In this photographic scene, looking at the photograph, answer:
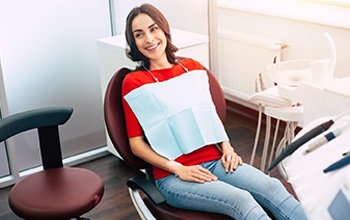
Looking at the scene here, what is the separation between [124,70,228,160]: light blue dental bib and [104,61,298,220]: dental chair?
65mm

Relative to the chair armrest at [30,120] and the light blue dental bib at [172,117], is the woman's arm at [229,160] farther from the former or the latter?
the chair armrest at [30,120]

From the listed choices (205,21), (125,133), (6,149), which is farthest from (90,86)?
(125,133)

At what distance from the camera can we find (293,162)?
99 centimetres

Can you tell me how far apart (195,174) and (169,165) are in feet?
0.32

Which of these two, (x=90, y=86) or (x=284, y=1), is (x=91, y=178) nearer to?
(x=90, y=86)

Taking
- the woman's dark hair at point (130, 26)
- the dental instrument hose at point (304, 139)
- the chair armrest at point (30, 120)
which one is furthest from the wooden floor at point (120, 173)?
the dental instrument hose at point (304, 139)

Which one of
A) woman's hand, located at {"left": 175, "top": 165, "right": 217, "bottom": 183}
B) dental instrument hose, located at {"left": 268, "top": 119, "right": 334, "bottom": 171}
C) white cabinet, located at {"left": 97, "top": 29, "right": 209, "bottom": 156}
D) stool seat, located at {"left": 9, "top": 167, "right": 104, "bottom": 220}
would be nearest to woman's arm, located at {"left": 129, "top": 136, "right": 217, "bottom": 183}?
woman's hand, located at {"left": 175, "top": 165, "right": 217, "bottom": 183}

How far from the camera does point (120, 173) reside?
2.91 metres

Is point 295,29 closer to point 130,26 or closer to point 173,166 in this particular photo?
point 130,26

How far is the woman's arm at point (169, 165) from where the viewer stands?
5.78 ft

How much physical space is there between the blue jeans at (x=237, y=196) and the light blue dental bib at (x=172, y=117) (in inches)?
4.7

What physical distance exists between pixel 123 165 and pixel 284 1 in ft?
4.42

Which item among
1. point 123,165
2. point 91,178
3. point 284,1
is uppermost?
point 284,1

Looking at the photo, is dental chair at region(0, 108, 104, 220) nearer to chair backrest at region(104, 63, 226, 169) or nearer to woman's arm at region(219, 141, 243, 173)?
chair backrest at region(104, 63, 226, 169)
